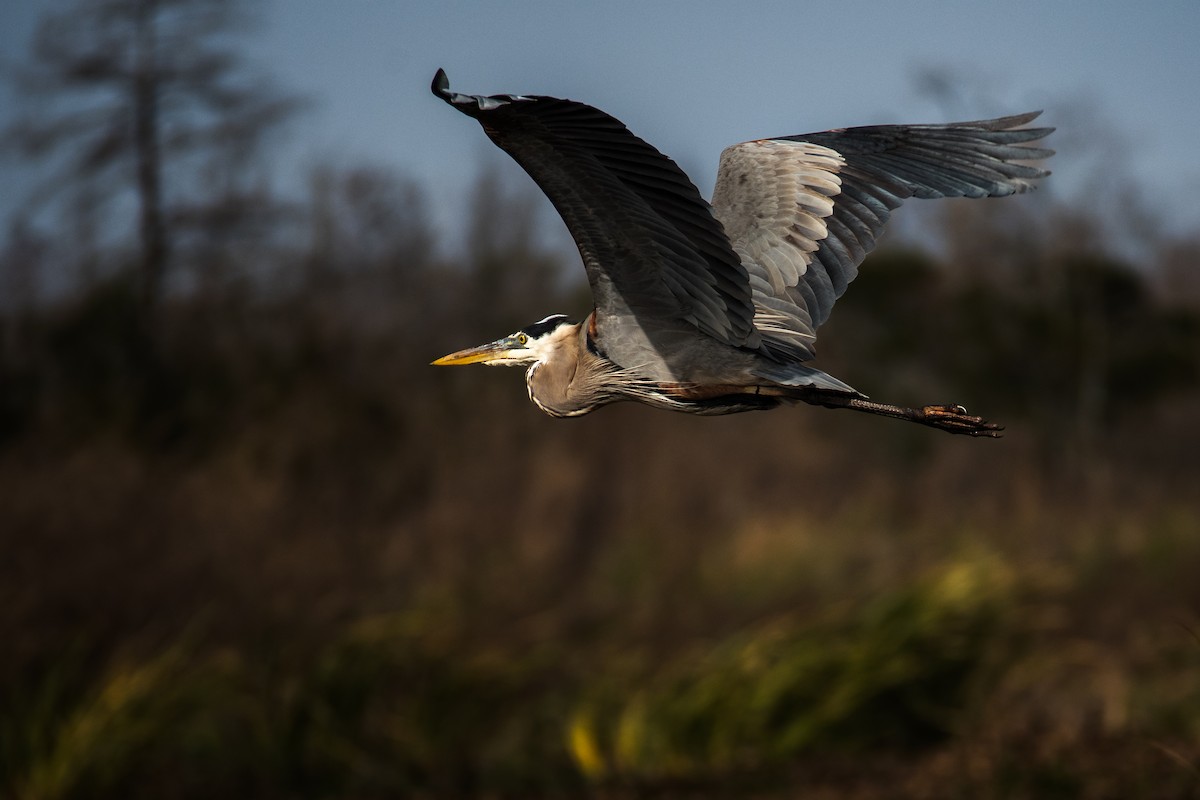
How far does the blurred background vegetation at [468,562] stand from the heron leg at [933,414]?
138cm

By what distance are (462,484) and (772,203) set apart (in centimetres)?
1006

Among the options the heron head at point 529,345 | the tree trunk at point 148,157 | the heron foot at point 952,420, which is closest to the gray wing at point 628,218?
the heron head at point 529,345

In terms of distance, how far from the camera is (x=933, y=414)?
279 cm

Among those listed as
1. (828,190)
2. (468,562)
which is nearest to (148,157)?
(468,562)

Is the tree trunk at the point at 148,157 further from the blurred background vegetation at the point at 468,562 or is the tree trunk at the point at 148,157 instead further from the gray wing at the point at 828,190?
the gray wing at the point at 828,190

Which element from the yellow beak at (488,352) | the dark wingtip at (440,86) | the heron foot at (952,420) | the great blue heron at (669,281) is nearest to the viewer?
the dark wingtip at (440,86)

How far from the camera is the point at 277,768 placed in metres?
7.93

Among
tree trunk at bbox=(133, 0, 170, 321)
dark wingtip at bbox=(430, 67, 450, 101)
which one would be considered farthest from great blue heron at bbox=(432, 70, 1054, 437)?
tree trunk at bbox=(133, 0, 170, 321)

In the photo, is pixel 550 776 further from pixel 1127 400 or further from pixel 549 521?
pixel 1127 400

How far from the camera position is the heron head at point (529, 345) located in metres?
3.02

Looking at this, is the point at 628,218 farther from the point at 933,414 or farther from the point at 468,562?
the point at 468,562

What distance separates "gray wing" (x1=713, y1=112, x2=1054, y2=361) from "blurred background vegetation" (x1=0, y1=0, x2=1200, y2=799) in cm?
165

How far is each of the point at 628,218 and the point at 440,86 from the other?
630 millimetres

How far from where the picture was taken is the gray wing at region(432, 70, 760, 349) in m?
2.54
